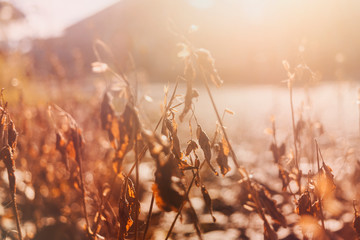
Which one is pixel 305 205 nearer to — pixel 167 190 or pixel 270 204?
pixel 270 204

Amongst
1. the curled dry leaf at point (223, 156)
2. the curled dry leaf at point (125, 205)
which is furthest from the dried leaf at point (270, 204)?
the curled dry leaf at point (125, 205)

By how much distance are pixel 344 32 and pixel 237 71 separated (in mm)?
9832

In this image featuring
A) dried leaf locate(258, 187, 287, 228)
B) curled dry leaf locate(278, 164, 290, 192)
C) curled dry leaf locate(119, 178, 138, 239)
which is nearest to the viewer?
curled dry leaf locate(119, 178, 138, 239)

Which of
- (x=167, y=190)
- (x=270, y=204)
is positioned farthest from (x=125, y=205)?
(x=270, y=204)

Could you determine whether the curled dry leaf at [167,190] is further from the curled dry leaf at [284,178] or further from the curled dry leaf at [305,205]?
the curled dry leaf at [284,178]

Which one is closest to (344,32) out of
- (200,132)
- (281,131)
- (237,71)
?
(281,131)

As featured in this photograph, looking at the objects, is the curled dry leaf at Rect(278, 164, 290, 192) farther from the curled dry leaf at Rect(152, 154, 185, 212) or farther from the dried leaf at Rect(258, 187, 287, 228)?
the curled dry leaf at Rect(152, 154, 185, 212)

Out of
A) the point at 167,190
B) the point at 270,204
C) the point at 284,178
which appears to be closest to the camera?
the point at 167,190

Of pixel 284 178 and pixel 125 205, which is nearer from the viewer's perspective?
pixel 125 205

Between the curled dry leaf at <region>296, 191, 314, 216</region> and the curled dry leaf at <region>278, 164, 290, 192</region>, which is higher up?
the curled dry leaf at <region>296, 191, 314, 216</region>

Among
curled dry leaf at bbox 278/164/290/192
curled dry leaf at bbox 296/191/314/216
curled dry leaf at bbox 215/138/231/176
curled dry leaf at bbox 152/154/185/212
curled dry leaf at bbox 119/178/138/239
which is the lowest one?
curled dry leaf at bbox 278/164/290/192

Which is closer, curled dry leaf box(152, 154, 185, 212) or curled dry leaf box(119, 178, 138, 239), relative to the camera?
curled dry leaf box(152, 154, 185, 212)

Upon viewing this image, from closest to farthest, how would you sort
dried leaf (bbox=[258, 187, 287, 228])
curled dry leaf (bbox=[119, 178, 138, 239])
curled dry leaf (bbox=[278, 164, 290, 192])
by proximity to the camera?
curled dry leaf (bbox=[119, 178, 138, 239]) → dried leaf (bbox=[258, 187, 287, 228]) → curled dry leaf (bbox=[278, 164, 290, 192])

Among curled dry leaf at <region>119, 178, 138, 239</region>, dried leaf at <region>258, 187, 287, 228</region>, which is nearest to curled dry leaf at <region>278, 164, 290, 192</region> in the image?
dried leaf at <region>258, 187, 287, 228</region>
